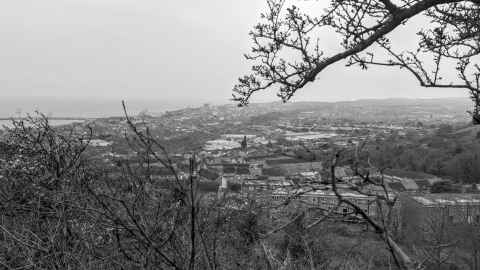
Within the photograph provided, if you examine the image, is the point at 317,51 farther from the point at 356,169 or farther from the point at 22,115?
the point at 22,115

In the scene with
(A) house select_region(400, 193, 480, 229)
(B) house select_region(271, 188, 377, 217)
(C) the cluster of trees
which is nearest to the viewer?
(B) house select_region(271, 188, 377, 217)

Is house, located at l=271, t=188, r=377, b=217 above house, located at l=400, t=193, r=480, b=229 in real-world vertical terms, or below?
above

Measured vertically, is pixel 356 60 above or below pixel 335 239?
above

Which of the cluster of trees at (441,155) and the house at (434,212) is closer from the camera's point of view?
the house at (434,212)

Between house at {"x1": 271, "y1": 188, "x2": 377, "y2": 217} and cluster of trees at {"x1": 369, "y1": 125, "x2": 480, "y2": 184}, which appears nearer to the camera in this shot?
house at {"x1": 271, "y1": 188, "x2": 377, "y2": 217}

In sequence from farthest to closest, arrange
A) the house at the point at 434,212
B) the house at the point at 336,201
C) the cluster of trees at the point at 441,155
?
the cluster of trees at the point at 441,155 → the house at the point at 434,212 → the house at the point at 336,201

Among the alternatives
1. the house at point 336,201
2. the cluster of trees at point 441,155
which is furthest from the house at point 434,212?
the house at point 336,201

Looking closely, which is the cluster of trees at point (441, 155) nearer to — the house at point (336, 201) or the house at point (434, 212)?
the house at point (434, 212)

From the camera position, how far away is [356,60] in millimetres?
3186

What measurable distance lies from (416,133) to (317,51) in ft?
108

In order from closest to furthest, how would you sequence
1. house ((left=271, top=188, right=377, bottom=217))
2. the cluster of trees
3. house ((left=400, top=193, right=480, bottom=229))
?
house ((left=271, top=188, right=377, bottom=217)), house ((left=400, top=193, right=480, bottom=229)), the cluster of trees

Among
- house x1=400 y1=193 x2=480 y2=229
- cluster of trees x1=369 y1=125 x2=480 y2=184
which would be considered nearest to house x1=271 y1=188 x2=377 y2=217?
house x1=400 y1=193 x2=480 y2=229

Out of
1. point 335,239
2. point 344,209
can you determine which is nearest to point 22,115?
point 344,209

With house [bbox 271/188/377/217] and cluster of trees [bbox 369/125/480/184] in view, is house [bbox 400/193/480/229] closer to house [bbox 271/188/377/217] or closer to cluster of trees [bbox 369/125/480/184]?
cluster of trees [bbox 369/125/480/184]
